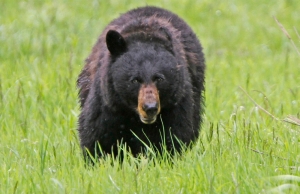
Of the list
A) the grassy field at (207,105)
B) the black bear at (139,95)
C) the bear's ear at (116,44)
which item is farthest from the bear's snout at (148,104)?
the bear's ear at (116,44)

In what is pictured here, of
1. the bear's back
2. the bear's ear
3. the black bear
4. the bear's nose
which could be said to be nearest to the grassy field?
the black bear

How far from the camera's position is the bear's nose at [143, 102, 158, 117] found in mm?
5043

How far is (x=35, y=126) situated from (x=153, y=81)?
169 cm

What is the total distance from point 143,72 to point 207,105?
2.36m

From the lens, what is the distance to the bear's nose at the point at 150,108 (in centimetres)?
504

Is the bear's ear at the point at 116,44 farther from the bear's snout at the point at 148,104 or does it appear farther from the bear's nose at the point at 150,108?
the bear's nose at the point at 150,108

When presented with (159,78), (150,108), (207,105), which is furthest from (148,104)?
(207,105)

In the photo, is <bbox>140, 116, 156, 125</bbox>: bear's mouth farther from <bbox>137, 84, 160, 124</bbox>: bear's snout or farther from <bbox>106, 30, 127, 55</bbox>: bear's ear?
<bbox>106, 30, 127, 55</bbox>: bear's ear

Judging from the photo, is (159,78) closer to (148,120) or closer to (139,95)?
(139,95)

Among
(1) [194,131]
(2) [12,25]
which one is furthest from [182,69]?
(2) [12,25]

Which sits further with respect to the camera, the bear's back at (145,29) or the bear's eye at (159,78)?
the bear's back at (145,29)

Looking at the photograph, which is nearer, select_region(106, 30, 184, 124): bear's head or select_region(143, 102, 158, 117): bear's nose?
select_region(143, 102, 158, 117): bear's nose

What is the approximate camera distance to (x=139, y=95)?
5230 millimetres

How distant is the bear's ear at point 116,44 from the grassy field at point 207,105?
0.79m
